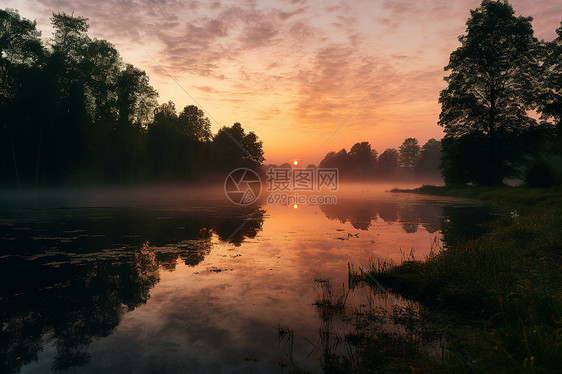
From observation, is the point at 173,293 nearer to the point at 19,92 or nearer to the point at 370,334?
the point at 370,334

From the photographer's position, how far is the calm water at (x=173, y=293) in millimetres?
4965

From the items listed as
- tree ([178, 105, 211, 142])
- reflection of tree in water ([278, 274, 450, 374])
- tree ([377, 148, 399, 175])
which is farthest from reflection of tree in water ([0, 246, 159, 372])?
tree ([377, 148, 399, 175])

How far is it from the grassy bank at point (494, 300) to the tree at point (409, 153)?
17432 cm

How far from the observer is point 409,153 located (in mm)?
175000

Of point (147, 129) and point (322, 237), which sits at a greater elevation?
point (147, 129)

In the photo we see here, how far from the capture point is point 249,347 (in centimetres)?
521

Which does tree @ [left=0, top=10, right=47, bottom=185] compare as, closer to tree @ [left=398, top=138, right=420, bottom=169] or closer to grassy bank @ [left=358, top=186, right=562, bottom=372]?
grassy bank @ [left=358, top=186, right=562, bottom=372]

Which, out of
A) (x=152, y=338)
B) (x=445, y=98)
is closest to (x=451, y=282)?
(x=152, y=338)

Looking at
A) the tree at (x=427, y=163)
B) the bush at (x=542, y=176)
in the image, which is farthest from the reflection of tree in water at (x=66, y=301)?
the tree at (x=427, y=163)

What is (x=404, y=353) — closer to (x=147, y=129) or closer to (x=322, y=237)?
(x=322, y=237)

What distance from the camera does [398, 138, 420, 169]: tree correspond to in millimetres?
173500

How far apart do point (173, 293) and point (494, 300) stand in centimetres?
699

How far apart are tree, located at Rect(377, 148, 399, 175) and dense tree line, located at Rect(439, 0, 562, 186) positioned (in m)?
139

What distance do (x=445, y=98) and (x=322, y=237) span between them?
3510cm
